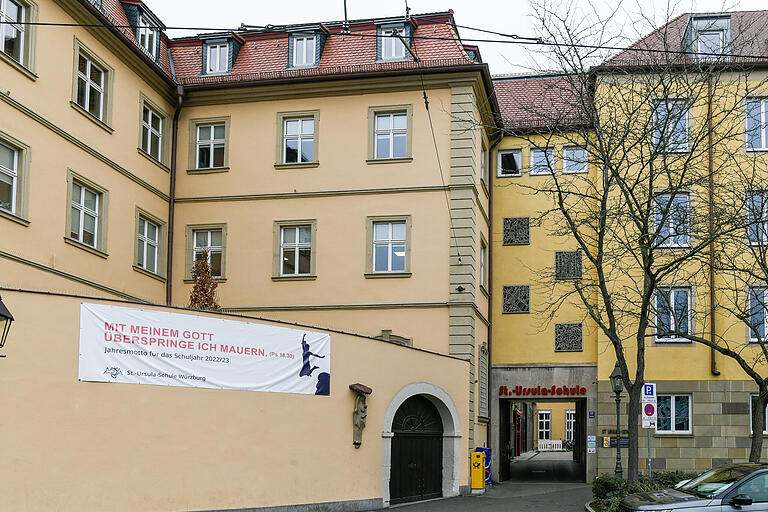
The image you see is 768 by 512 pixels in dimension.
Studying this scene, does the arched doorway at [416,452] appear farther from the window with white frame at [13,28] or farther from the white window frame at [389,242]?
the window with white frame at [13,28]

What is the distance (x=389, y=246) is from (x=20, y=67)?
38.4 ft

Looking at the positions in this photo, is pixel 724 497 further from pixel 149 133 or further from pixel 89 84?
pixel 149 133

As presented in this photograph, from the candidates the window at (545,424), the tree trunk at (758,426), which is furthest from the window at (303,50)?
the window at (545,424)

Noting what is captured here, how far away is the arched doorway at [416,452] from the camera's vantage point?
2408cm

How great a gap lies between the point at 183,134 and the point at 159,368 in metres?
14.5

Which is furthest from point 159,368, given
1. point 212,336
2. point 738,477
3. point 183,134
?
point 183,134

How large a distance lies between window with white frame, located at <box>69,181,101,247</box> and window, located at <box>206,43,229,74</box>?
7.46 meters

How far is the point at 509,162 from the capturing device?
34.8 metres

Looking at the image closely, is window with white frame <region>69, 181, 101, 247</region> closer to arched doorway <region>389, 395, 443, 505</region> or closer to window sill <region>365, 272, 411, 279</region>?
window sill <region>365, 272, 411, 279</region>

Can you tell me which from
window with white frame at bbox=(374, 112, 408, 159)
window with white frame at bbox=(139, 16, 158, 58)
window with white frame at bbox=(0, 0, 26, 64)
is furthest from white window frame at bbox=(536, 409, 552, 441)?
window with white frame at bbox=(0, 0, 26, 64)

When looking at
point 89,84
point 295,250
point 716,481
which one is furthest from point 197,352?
point 295,250

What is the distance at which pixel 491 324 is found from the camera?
33375mm

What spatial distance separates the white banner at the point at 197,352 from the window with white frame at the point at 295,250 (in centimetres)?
828

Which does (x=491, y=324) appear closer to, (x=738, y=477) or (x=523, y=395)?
(x=523, y=395)
